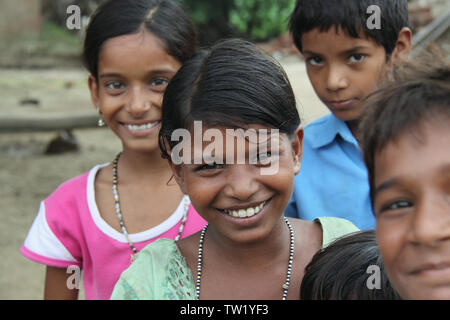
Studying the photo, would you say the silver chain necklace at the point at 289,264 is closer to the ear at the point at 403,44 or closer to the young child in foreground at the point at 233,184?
the young child in foreground at the point at 233,184

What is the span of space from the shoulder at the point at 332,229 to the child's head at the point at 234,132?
0.53ft

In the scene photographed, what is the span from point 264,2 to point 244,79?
415 inches

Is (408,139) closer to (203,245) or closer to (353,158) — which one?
(203,245)

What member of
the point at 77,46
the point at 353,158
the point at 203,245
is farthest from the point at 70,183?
the point at 77,46

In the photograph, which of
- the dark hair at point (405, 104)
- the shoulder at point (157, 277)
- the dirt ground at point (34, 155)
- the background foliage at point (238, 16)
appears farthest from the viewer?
the background foliage at point (238, 16)

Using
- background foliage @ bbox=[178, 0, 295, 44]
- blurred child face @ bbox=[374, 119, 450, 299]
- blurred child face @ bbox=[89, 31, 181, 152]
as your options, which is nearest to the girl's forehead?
blurred child face @ bbox=[89, 31, 181, 152]

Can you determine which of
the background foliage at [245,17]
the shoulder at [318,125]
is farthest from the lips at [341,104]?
the background foliage at [245,17]

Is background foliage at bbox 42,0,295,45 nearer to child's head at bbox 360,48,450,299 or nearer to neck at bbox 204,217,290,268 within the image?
neck at bbox 204,217,290,268

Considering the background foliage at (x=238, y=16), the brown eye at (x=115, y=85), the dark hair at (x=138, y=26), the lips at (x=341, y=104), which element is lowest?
the lips at (x=341, y=104)

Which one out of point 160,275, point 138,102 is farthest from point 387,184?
point 138,102

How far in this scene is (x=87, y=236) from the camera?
7.22ft

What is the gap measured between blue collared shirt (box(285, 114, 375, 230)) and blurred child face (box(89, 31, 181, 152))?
1.98ft

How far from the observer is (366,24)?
2.28m

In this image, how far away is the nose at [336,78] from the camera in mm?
2234
